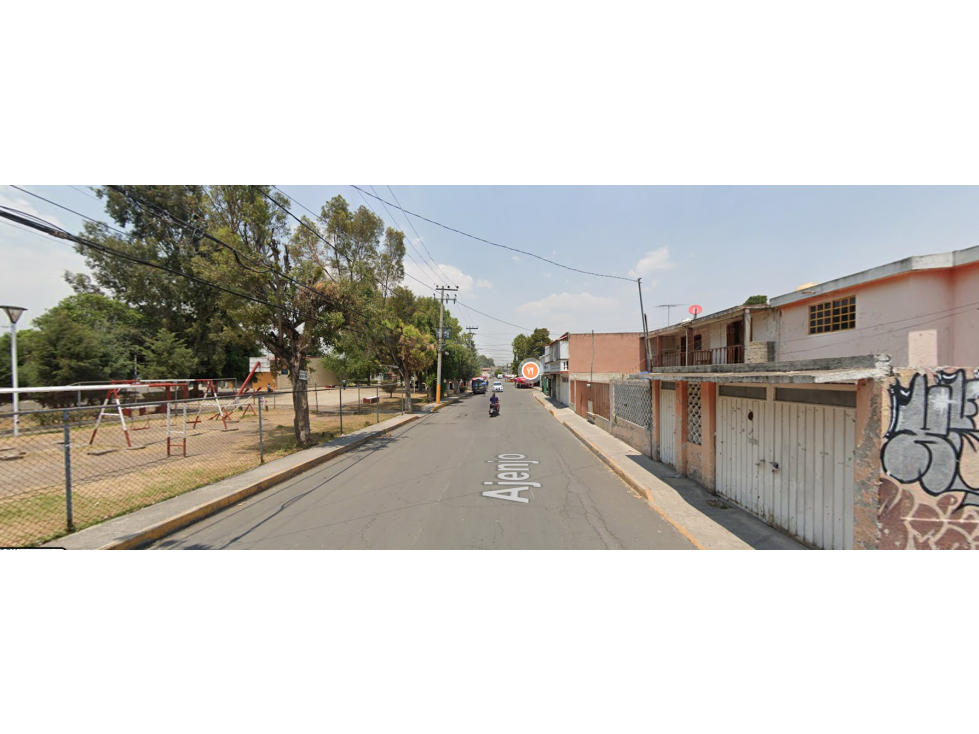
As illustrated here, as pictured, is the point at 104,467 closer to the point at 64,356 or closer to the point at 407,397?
the point at 407,397

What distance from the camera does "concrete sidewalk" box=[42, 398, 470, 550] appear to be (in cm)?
411

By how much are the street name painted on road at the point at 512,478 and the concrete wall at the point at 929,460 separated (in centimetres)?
410

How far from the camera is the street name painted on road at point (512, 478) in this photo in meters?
5.82

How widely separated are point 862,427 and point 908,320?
970 centimetres

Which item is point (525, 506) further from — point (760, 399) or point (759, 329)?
point (759, 329)

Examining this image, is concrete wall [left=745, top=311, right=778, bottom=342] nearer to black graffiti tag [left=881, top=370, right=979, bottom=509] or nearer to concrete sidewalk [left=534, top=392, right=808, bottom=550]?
concrete sidewalk [left=534, top=392, right=808, bottom=550]

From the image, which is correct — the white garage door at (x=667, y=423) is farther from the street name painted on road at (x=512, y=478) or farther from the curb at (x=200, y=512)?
the curb at (x=200, y=512)

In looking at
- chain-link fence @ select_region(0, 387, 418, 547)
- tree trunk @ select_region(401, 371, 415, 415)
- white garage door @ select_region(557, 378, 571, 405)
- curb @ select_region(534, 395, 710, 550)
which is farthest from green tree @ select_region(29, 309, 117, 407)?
white garage door @ select_region(557, 378, 571, 405)

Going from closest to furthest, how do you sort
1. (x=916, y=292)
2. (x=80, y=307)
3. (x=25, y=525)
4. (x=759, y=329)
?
(x=25, y=525) → (x=916, y=292) → (x=759, y=329) → (x=80, y=307)

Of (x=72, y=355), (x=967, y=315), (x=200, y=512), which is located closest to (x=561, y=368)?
(x=967, y=315)

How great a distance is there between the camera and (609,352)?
24.5m
